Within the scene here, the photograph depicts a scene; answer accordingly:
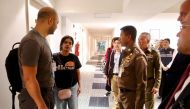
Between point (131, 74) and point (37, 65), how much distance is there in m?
1.22

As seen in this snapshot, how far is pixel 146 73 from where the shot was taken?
2633mm

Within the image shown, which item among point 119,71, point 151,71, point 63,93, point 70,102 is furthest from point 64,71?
point 151,71

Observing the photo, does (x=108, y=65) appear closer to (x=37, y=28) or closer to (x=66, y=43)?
(x=66, y=43)

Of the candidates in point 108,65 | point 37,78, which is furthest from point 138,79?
point 108,65

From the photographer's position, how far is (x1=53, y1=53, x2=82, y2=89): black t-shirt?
9.41 feet

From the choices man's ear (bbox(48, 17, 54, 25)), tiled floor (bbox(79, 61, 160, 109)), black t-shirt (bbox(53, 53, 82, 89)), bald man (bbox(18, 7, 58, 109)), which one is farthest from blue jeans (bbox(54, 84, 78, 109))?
tiled floor (bbox(79, 61, 160, 109))

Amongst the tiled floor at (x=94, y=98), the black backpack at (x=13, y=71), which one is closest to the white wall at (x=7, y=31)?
the black backpack at (x=13, y=71)

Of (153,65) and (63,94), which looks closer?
(63,94)

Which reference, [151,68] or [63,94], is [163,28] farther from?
[63,94]

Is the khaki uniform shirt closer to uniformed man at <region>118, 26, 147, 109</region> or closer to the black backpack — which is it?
uniformed man at <region>118, 26, 147, 109</region>

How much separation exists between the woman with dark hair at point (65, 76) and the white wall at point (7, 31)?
590 millimetres

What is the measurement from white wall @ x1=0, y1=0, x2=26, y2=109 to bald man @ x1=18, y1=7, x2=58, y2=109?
0.64 meters

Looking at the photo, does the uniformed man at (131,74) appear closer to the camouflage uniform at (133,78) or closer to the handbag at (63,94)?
the camouflage uniform at (133,78)

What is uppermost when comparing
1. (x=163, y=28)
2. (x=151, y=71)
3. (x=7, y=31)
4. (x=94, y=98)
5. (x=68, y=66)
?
(x=163, y=28)
